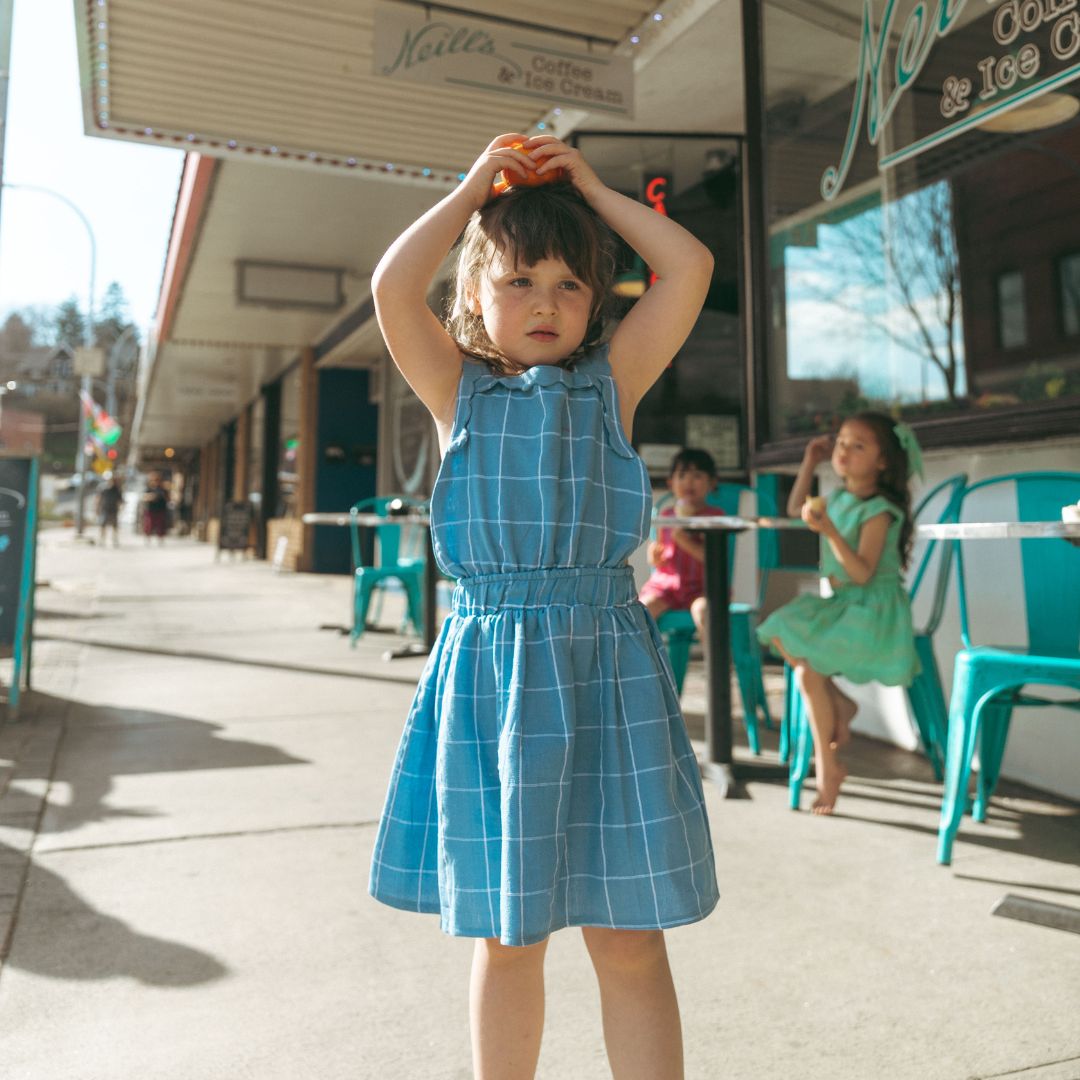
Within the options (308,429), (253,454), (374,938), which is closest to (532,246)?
(374,938)

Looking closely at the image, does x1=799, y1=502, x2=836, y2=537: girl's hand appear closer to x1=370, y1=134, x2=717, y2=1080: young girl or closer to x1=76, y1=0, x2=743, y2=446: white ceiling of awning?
x1=370, y1=134, x2=717, y2=1080: young girl

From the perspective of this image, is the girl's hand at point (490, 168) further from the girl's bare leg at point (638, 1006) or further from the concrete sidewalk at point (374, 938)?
the concrete sidewalk at point (374, 938)

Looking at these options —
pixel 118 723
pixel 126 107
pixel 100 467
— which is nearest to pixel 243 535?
pixel 126 107

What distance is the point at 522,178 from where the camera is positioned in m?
1.36

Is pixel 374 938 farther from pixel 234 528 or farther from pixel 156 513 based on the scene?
pixel 156 513

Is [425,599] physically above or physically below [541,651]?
below

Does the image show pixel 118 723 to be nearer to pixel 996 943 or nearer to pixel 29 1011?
pixel 29 1011

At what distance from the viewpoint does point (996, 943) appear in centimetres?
206

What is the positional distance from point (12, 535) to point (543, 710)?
12.3 ft

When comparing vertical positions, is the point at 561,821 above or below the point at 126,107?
below

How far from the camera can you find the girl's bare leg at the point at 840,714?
3150mm

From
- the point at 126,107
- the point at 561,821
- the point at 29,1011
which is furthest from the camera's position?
the point at 126,107

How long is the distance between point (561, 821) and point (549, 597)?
28cm

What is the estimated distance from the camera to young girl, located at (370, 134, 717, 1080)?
3.99ft
